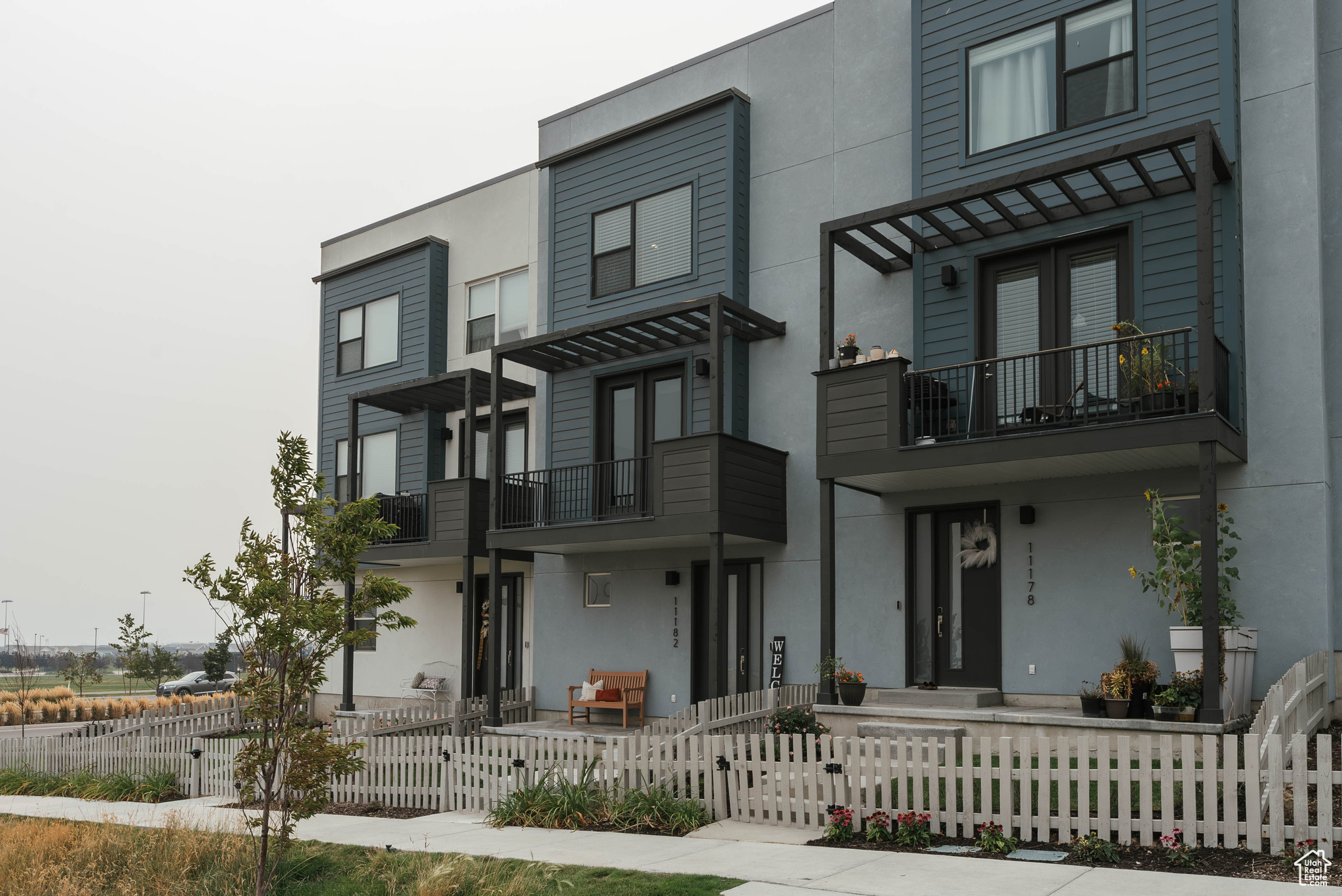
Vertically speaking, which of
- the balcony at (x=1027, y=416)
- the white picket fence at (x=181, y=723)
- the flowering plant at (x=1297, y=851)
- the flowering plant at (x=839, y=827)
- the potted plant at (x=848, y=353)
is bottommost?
the white picket fence at (x=181, y=723)

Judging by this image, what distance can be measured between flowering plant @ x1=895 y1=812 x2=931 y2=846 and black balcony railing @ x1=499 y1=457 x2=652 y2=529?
8.06 meters

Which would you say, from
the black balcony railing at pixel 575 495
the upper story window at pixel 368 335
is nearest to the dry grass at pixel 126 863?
the black balcony railing at pixel 575 495

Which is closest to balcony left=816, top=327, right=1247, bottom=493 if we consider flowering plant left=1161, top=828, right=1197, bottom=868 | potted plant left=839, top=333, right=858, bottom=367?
potted plant left=839, top=333, right=858, bottom=367

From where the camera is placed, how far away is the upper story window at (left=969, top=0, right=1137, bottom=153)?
1309cm

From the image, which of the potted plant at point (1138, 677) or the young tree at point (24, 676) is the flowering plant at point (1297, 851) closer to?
the potted plant at point (1138, 677)

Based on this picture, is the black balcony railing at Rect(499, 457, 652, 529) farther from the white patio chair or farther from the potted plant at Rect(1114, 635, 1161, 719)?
the potted plant at Rect(1114, 635, 1161, 719)

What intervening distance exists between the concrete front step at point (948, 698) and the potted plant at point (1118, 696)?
1870mm

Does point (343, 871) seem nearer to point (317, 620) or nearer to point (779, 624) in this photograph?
point (317, 620)

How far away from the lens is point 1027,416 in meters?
12.5

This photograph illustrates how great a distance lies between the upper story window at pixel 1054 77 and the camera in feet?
42.9

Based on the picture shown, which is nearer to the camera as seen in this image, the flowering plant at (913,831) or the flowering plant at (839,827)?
the flowering plant at (913,831)

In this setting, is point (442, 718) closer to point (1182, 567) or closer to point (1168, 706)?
point (1168, 706)

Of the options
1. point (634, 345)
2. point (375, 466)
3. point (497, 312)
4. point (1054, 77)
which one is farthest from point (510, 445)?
point (1054, 77)

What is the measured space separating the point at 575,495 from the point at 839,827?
9.44 meters
